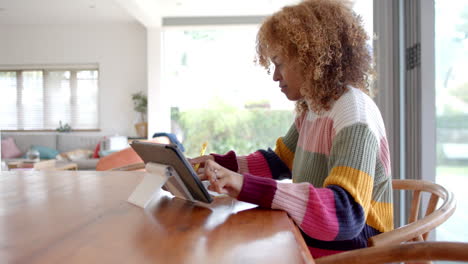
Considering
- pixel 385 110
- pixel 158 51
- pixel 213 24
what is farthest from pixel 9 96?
pixel 385 110

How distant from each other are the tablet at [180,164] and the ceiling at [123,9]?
5.14m

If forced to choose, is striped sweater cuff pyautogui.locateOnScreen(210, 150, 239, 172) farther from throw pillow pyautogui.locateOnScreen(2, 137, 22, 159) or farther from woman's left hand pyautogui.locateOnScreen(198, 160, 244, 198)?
throw pillow pyautogui.locateOnScreen(2, 137, 22, 159)

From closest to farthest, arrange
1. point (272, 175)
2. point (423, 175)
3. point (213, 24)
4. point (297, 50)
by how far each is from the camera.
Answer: point (297, 50) < point (272, 175) < point (423, 175) < point (213, 24)

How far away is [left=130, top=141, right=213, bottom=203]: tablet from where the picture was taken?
31.7 inches

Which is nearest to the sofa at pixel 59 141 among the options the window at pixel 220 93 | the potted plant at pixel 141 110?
the potted plant at pixel 141 110

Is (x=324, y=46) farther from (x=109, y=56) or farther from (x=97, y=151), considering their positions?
(x=109, y=56)

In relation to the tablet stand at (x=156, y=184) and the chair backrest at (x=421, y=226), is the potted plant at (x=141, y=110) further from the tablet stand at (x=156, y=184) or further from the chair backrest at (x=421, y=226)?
the chair backrest at (x=421, y=226)

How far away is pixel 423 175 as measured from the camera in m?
2.09

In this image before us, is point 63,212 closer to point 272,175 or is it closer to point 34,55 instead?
point 272,175

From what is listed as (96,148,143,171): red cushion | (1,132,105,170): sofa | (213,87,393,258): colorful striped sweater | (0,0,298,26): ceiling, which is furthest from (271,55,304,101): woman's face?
(1,132,105,170): sofa

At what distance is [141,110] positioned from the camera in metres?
→ 7.36

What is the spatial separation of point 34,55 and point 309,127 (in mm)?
7979

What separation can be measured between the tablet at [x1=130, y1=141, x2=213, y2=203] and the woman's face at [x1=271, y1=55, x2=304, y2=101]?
0.48 metres

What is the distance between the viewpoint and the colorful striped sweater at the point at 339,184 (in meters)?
0.81
